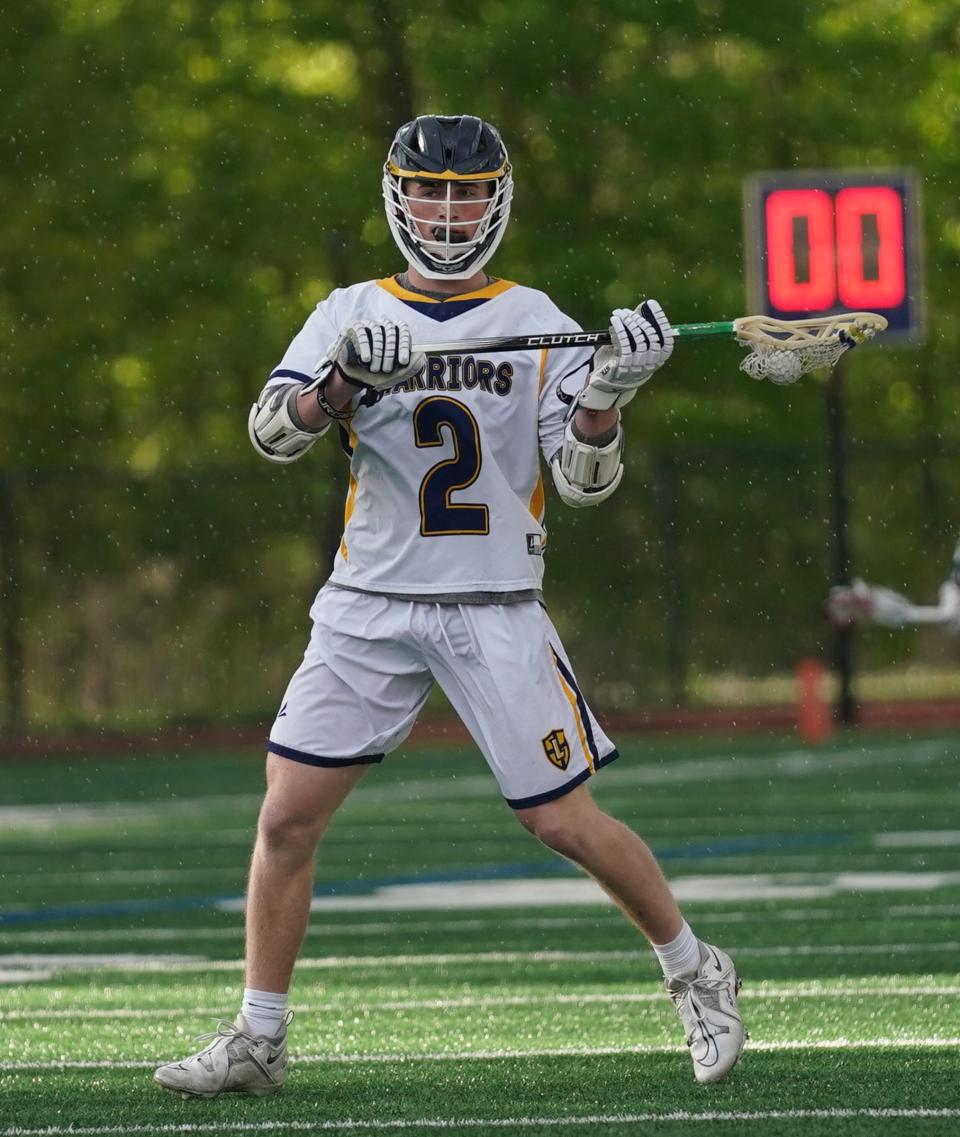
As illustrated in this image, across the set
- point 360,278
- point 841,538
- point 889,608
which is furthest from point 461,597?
point 360,278

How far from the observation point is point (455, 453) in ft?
18.6

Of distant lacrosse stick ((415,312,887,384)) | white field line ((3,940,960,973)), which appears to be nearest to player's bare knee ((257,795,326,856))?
distant lacrosse stick ((415,312,887,384))

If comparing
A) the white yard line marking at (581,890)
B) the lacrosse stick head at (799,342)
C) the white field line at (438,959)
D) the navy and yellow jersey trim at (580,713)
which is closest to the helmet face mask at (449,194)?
the lacrosse stick head at (799,342)

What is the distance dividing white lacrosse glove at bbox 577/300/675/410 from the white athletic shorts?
0.52 meters

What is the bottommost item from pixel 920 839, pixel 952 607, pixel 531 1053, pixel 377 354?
pixel 920 839

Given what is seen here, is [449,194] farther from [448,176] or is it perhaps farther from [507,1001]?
[507,1001]

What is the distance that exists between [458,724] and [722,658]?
117 inches

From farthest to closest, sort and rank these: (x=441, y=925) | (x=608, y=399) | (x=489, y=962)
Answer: (x=441, y=925)
(x=489, y=962)
(x=608, y=399)

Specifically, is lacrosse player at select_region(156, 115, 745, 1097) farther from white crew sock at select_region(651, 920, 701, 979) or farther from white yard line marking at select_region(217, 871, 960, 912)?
white yard line marking at select_region(217, 871, 960, 912)

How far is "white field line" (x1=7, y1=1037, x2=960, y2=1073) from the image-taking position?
6180mm

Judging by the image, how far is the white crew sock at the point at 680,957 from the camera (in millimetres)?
5730

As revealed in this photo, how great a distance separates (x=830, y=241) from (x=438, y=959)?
544 inches

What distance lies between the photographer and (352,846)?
41.8 feet

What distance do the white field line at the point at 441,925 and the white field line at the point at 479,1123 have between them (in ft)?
13.0
